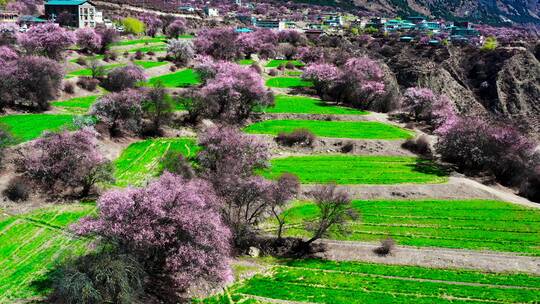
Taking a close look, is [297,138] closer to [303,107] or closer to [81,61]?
[303,107]

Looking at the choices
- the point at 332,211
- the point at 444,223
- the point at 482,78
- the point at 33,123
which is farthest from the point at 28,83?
the point at 482,78

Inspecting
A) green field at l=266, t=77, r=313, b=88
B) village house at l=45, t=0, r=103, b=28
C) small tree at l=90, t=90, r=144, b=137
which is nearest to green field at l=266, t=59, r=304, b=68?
green field at l=266, t=77, r=313, b=88

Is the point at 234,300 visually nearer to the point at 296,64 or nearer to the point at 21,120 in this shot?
the point at 21,120

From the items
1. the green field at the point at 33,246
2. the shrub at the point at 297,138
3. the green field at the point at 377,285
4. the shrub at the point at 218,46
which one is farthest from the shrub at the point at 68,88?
the green field at the point at 377,285

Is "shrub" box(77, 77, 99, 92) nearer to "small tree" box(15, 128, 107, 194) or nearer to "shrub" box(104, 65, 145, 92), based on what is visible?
"shrub" box(104, 65, 145, 92)

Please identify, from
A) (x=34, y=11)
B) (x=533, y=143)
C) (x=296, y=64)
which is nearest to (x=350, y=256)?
(x=533, y=143)

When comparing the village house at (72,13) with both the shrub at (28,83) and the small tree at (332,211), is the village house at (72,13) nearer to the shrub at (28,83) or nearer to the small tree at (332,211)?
the shrub at (28,83)
